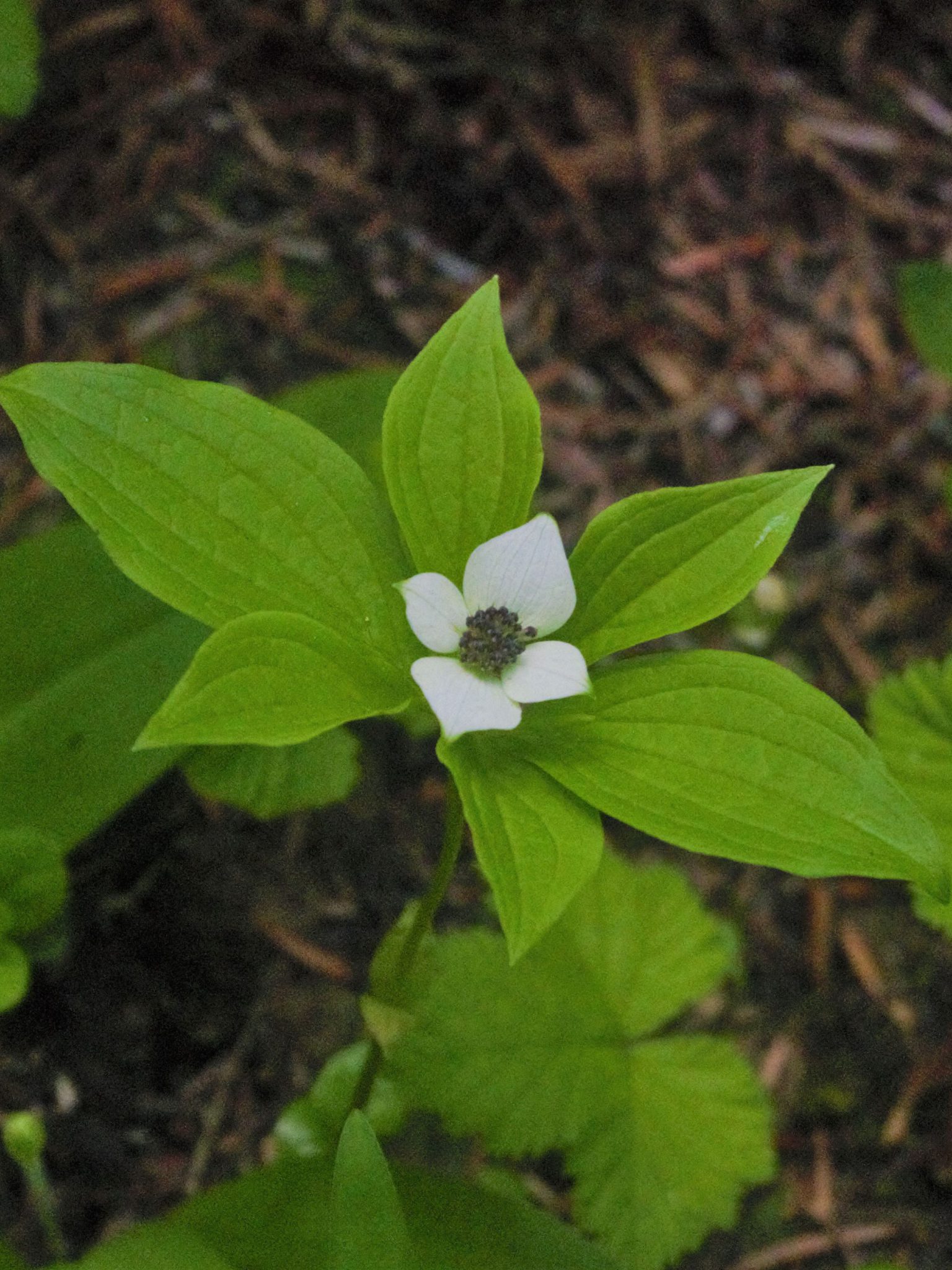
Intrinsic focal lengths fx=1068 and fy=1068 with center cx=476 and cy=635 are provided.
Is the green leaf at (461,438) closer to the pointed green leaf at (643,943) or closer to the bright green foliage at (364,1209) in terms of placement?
the bright green foliage at (364,1209)

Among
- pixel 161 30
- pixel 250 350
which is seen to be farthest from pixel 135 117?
pixel 250 350

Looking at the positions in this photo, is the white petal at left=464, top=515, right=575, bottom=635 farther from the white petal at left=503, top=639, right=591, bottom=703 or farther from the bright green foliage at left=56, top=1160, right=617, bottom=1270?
the bright green foliage at left=56, top=1160, right=617, bottom=1270

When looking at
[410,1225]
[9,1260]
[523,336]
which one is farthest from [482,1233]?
[523,336]

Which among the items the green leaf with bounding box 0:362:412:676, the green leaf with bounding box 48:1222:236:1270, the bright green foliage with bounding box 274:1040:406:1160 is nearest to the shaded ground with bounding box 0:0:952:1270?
the bright green foliage with bounding box 274:1040:406:1160

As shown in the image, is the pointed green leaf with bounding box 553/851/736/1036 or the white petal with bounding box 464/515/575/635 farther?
the pointed green leaf with bounding box 553/851/736/1036

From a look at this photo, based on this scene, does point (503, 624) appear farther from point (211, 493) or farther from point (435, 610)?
point (211, 493)

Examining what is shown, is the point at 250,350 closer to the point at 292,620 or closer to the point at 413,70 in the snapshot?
the point at 413,70
